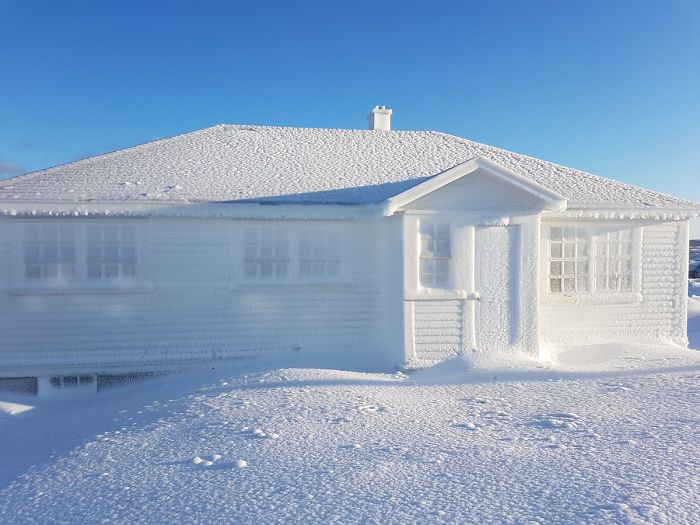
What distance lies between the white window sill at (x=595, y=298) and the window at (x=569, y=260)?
0.12m

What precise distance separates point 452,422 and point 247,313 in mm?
4362

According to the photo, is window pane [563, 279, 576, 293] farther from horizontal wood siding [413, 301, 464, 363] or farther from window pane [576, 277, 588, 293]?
horizontal wood siding [413, 301, 464, 363]

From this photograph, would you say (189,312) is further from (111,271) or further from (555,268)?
(555,268)

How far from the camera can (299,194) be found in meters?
8.67

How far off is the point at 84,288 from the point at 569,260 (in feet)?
27.9

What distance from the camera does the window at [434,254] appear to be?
8.03 m

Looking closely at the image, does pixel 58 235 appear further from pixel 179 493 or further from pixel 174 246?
pixel 179 493

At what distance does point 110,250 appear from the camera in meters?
8.23

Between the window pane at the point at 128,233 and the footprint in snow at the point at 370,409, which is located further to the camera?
the window pane at the point at 128,233

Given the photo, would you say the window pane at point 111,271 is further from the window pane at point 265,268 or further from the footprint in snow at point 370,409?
the footprint in snow at point 370,409

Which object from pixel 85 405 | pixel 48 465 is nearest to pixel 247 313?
pixel 85 405

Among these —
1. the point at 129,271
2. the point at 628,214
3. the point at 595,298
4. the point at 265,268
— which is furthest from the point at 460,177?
the point at 129,271

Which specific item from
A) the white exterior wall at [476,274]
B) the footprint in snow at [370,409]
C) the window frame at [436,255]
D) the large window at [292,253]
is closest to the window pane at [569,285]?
the white exterior wall at [476,274]

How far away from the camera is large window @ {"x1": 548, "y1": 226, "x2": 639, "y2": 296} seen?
9.52m
